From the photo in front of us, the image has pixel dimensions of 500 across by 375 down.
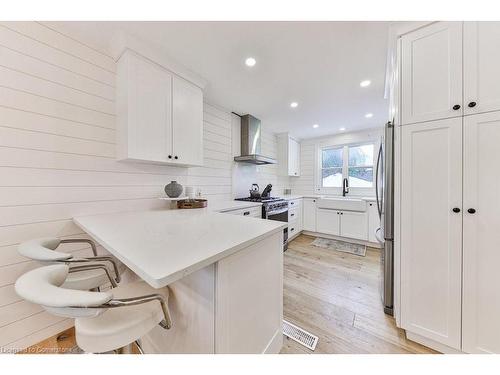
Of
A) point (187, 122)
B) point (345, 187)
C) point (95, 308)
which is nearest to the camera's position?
point (95, 308)

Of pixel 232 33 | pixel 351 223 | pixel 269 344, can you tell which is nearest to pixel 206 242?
pixel 269 344

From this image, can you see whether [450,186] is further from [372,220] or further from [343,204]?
[343,204]

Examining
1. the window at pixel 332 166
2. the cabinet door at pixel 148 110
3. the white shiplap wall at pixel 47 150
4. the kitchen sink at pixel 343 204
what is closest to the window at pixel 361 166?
the window at pixel 332 166

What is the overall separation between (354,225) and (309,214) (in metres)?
0.94

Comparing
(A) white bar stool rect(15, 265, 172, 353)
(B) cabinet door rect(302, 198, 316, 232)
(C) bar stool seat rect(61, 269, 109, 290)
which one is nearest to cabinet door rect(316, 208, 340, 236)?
(B) cabinet door rect(302, 198, 316, 232)

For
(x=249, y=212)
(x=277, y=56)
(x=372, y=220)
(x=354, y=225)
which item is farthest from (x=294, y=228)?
(x=277, y=56)

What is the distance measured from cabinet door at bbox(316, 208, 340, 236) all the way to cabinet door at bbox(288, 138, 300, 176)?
111cm

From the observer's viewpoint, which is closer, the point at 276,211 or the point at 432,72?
the point at 432,72

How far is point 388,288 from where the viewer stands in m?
1.70

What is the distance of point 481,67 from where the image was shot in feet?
3.80

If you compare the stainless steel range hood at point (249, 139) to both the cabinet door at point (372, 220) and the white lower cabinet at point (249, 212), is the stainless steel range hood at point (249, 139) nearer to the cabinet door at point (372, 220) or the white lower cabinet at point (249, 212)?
the white lower cabinet at point (249, 212)

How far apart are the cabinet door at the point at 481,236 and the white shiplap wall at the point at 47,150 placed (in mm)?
2746

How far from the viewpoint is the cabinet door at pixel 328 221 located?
3877mm

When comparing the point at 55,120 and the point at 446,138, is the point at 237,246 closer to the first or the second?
the point at 446,138
